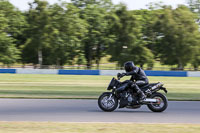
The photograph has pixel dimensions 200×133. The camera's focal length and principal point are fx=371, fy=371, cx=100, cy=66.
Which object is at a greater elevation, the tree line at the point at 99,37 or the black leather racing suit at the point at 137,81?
the tree line at the point at 99,37

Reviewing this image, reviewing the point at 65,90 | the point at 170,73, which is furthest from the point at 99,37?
the point at 65,90

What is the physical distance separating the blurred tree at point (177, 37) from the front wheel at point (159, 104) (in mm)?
42630

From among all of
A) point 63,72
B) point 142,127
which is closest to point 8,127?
point 142,127

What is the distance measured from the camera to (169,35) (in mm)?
53094

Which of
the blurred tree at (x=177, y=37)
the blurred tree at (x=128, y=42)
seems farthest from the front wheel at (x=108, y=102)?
the blurred tree at (x=177, y=37)

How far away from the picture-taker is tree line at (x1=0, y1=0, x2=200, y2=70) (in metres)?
53.0

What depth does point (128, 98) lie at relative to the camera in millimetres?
10891

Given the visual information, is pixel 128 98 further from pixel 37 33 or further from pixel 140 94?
pixel 37 33

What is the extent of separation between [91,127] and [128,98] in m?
3.06

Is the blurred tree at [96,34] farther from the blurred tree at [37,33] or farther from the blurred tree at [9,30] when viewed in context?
the blurred tree at [9,30]

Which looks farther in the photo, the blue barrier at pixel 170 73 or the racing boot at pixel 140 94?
the blue barrier at pixel 170 73

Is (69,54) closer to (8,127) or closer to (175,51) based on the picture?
(175,51)

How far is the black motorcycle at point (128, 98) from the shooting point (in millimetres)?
10867

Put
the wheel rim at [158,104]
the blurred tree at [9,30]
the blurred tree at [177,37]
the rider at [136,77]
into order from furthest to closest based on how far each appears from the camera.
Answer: the blurred tree at [9,30]
the blurred tree at [177,37]
the wheel rim at [158,104]
the rider at [136,77]
